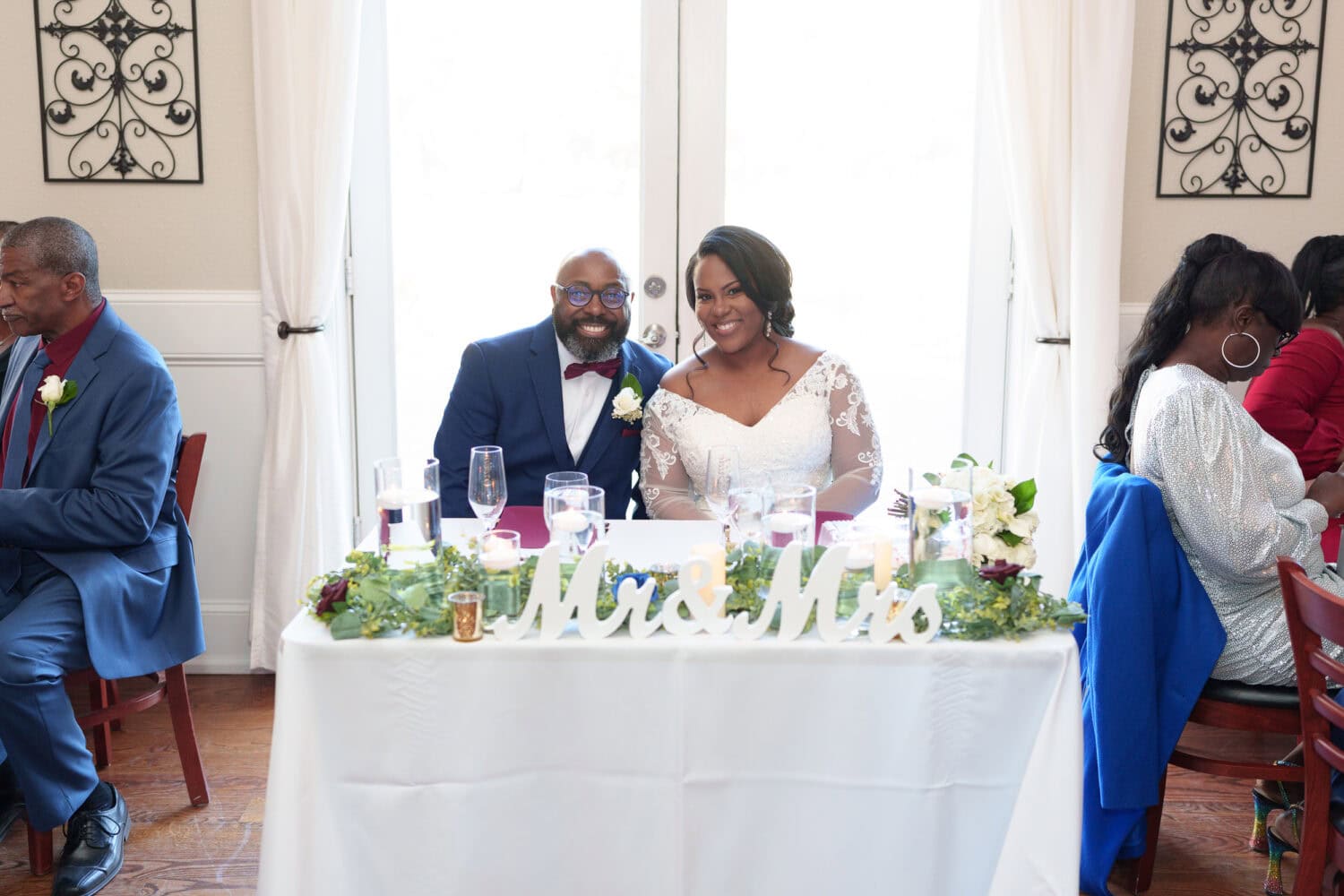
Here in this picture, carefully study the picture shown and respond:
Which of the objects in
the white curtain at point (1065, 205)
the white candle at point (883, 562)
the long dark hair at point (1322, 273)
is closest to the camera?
the white candle at point (883, 562)

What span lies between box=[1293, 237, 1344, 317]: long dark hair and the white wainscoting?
3.36 meters

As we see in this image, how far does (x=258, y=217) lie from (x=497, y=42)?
100 cm

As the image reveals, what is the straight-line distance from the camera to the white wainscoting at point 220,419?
402cm

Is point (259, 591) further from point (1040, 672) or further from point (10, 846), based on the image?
point (1040, 672)

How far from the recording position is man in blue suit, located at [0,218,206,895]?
8.80 ft

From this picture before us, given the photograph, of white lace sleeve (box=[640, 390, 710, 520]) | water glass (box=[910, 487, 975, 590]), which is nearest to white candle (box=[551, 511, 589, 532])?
water glass (box=[910, 487, 975, 590])

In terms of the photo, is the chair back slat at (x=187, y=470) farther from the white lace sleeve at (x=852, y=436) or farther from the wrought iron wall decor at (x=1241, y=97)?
the wrought iron wall decor at (x=1241, y=97)

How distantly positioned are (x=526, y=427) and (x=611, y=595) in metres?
1.29

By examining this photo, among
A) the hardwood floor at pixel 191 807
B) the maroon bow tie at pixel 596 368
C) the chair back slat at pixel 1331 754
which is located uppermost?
the maroon bow tie at pixel 596 368

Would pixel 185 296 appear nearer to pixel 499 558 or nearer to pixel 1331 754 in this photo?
pixel 499 558

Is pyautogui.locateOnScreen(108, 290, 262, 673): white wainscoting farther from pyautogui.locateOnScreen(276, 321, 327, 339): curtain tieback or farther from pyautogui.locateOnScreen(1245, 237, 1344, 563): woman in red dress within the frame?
pyautogui.locateOnScreen(1245, 237, 1344, 563): woman in red dress

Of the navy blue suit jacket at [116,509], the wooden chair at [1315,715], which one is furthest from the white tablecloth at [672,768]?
the navy blue suit jacket at [116,509]

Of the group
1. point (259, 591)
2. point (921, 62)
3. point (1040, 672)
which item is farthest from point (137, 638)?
point (921, 62)

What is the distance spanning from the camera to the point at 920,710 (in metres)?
1.99
